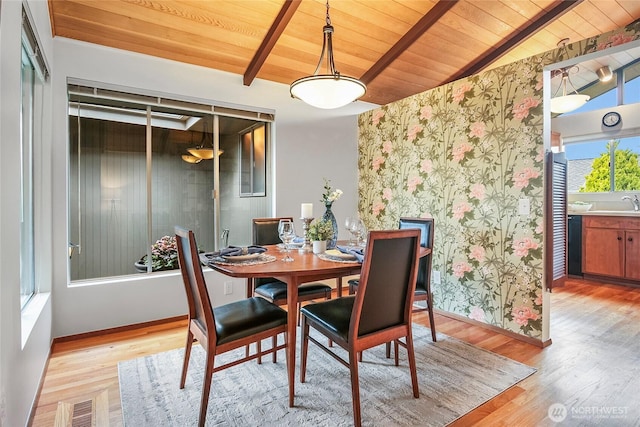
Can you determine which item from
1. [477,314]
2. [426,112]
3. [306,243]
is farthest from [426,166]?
[306,243]

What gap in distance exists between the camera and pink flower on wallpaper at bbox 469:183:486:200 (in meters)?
2.87

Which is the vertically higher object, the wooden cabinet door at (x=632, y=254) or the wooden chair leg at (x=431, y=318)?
the wooden cabinet door at (x=632, y=254)

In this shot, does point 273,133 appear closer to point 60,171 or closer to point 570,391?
point 60,171

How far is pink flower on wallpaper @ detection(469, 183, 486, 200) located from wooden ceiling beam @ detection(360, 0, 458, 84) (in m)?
1.52

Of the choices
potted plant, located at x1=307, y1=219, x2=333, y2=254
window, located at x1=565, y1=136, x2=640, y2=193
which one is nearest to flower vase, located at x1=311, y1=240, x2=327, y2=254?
potted plant, located at x1=307, y1=219, x2=333, y2=254

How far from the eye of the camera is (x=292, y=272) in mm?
1595

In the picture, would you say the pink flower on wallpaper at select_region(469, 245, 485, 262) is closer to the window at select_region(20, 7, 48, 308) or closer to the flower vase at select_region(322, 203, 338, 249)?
the flower vase at select_region(322, 203, 338, 249)

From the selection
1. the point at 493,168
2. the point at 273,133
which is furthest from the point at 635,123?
the point at 273,133

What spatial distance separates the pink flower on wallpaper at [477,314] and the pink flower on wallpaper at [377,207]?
148cm

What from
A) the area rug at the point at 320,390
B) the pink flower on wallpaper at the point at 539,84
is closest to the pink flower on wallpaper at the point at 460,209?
the pink flower on wallpaper at the point at 539,84

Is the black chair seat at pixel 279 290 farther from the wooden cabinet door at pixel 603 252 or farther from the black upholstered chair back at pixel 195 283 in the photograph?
the wooden cabinet door at pixel 603 252

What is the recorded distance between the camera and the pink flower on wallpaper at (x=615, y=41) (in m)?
2.05

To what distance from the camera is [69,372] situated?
6.91ft

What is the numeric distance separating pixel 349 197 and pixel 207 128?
191 centimetres
